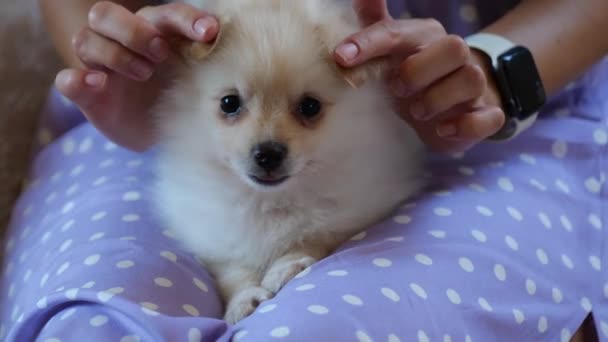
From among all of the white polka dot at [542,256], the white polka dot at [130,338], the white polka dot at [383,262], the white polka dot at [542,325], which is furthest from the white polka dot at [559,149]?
the white polka dot at [130,338]

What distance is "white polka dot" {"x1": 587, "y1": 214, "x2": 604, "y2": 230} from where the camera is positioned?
46.7 inches

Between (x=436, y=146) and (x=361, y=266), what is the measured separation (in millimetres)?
366

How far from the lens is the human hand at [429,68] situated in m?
0.99

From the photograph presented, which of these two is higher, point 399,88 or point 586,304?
point 399,88

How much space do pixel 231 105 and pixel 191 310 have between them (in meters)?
0.29

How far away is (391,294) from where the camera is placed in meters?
0.94

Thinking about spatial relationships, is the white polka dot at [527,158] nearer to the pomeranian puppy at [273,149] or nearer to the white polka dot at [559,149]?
the white polka dot at [559,149]

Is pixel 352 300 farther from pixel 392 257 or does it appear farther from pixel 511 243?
pixel 511 243

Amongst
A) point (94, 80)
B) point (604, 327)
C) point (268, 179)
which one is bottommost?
point (604, 327)

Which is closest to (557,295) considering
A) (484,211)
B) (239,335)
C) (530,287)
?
(530,287)

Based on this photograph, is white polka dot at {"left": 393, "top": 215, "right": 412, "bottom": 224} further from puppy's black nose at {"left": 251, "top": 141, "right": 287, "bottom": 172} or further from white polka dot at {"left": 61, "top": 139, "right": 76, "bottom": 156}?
white polka dot at {"left": 61, "top": 139, "right": 76, "bottom": 156}

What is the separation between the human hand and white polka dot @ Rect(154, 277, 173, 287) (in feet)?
1.22

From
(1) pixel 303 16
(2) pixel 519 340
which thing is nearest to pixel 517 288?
(2) pixel 519 340

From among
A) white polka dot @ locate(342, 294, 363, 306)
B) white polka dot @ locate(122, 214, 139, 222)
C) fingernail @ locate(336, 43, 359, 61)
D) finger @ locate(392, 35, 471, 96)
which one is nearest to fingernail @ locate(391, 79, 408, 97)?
finger @ locate(392, 35, 471, 96)
